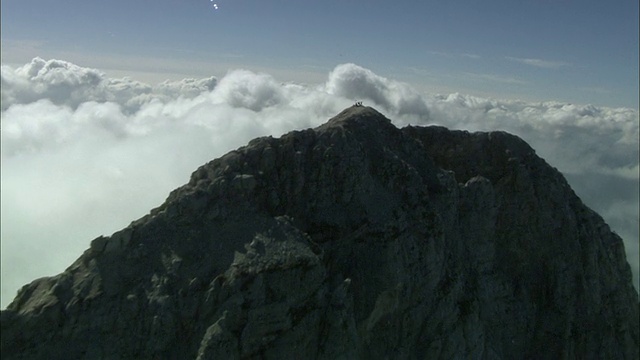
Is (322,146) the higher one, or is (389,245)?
(322,146)

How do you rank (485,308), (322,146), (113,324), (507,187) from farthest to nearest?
(507,187) → (485,308) → (322,146) → (113,324)

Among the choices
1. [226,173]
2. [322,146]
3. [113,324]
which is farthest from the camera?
[322,146]

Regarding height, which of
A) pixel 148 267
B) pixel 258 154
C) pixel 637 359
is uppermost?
pixel 258 154

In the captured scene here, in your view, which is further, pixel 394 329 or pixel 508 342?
pixel 508 342

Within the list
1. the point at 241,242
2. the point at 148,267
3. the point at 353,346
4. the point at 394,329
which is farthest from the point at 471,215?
the point at 148,267

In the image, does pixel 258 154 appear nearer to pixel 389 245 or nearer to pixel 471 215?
pixel 389 245

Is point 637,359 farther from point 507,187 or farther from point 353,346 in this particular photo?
point 353,346
